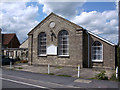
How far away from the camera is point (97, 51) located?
16.3 m

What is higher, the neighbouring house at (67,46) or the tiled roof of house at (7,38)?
the tiled roof of house at (7,38)

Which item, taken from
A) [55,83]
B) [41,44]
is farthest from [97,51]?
[55,83]

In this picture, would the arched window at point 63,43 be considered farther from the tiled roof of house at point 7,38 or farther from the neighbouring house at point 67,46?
the tiled roof of house at point 7,38

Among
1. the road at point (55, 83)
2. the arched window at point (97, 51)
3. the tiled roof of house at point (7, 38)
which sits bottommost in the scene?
the road at point (55, 83)

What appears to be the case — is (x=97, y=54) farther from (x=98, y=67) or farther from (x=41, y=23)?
(x=41, y=23)

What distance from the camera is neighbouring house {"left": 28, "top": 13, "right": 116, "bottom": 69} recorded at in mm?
15914

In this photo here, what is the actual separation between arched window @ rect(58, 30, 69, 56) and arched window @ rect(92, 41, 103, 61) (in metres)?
3.45

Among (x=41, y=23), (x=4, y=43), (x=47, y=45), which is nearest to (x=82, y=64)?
(x=47, y=45)

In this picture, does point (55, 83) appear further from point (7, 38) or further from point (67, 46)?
point (7, 38)

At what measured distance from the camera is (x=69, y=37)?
1714 centimetres

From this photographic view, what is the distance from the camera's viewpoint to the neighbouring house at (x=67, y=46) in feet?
52.2

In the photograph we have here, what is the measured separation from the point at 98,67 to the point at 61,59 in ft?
15.7

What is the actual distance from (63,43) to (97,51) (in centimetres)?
458

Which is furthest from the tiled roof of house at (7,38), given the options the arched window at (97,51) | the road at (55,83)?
the road at (55,83)
